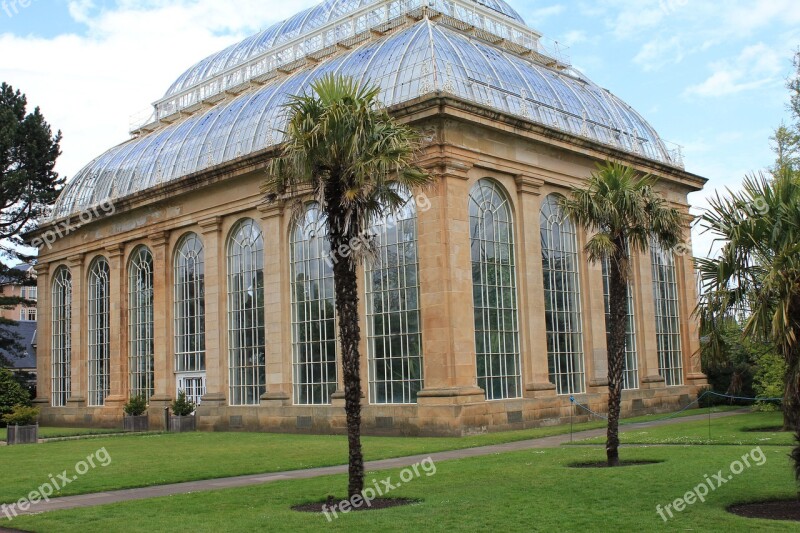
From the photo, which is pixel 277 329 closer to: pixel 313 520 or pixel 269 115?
pixel 269 115

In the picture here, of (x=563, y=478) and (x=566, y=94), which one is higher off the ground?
(x=566, y=94)

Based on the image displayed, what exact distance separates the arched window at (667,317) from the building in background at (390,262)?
0.40 ft

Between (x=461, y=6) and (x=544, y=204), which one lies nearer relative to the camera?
(x=544, y=204)

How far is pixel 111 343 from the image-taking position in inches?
1783

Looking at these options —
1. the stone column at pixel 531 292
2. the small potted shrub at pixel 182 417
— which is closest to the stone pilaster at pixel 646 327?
the stone column at pixel 531 292

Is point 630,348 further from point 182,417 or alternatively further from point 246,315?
point 182,417

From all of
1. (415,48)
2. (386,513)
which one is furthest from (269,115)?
(386,513)

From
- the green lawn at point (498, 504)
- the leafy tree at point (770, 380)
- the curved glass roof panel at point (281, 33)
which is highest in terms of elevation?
the curved glass roof panel at point (281, 33)

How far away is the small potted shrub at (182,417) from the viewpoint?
3838cm

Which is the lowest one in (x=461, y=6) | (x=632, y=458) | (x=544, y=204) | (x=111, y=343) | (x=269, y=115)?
(x=632, y=458)

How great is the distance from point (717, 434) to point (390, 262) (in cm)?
1298

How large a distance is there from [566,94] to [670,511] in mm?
28772

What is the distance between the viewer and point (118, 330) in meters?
45.0

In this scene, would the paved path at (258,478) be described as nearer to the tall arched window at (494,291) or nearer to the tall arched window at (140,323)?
the tall arched window at (494,291)
